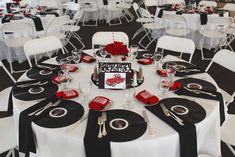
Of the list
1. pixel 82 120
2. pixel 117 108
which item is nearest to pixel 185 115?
pixel 117 108

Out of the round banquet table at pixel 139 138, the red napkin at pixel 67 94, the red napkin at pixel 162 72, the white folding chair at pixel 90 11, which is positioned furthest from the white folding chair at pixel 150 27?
the red napkin at pixel 67 94

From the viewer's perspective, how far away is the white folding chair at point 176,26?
4.40 metres

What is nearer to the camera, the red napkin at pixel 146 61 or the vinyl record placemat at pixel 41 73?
the vinyl record placemat at pixel 41 73

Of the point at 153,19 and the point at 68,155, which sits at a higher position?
the point at 153,19

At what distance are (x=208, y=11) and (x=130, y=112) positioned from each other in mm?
4231

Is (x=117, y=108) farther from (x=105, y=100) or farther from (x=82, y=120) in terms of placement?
(x=82, y=120)

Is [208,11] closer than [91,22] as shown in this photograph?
Yes

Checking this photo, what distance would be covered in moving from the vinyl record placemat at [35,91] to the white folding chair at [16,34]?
222 cm

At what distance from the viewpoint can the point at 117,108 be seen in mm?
1592

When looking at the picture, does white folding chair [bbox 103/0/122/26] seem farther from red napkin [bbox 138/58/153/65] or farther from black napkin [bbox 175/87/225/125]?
black napkin [bbox 175/87/225/125]

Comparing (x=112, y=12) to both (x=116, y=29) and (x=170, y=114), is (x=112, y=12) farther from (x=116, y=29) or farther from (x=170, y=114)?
(x=170, y=114)

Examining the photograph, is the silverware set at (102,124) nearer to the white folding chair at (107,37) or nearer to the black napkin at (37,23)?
the white folding chair at (107,37)

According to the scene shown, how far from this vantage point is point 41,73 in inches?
82.3

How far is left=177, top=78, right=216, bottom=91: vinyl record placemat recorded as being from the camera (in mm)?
1858
